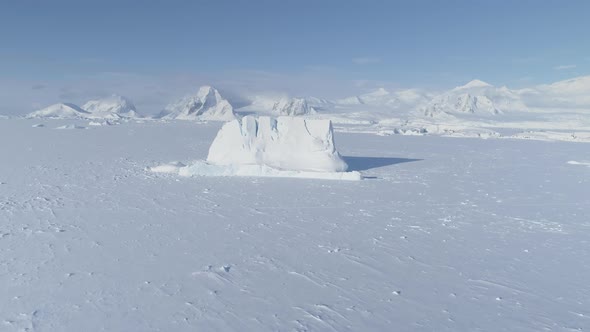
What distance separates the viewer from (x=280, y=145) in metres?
15.9

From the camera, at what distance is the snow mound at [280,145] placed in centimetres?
1564

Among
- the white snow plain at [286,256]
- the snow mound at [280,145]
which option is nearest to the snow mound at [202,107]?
the snow mound at [280,145]

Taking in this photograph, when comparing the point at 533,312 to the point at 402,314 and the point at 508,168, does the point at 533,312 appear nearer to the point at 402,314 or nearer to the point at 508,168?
the point at 402,314

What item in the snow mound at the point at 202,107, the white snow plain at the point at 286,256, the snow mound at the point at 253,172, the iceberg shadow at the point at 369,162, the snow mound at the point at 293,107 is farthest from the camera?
the snow mound at the point at 202,107

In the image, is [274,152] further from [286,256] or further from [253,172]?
[286,256]

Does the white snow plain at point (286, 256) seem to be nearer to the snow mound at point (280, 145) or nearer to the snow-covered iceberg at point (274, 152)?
the snow-covered iceberg at point (274, 152)

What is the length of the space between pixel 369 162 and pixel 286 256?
44.1 ft

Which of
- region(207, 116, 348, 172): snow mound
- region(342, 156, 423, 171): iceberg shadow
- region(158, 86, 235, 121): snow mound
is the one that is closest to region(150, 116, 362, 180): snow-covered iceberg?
region(207, 116, 348, 172): snow mound

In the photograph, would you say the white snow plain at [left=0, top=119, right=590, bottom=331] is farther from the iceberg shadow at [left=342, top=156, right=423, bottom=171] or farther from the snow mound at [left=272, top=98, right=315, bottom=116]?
the snow mound at [left=272, top=98, right=315, bottom=116]

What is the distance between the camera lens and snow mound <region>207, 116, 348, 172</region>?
1564cm

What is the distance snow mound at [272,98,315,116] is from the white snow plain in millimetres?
139843

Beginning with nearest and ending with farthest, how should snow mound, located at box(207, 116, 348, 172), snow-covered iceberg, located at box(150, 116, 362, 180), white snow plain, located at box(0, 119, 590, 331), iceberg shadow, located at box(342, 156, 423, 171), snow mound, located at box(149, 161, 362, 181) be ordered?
white snow plain, located at box(0, 119, 590, 331)
snow mound, located at box(149, 161, 362, 181)
snow-covered iceberg, located at box(150, 116, 362, 180)
snow mound, located at box(207, 116, 348, 172)
iceberg shadow, located at box(342, 156, 423, 171)

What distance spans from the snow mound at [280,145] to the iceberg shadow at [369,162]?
2.10 metres

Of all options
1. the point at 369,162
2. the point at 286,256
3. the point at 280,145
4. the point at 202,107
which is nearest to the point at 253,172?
the point at 280,145
